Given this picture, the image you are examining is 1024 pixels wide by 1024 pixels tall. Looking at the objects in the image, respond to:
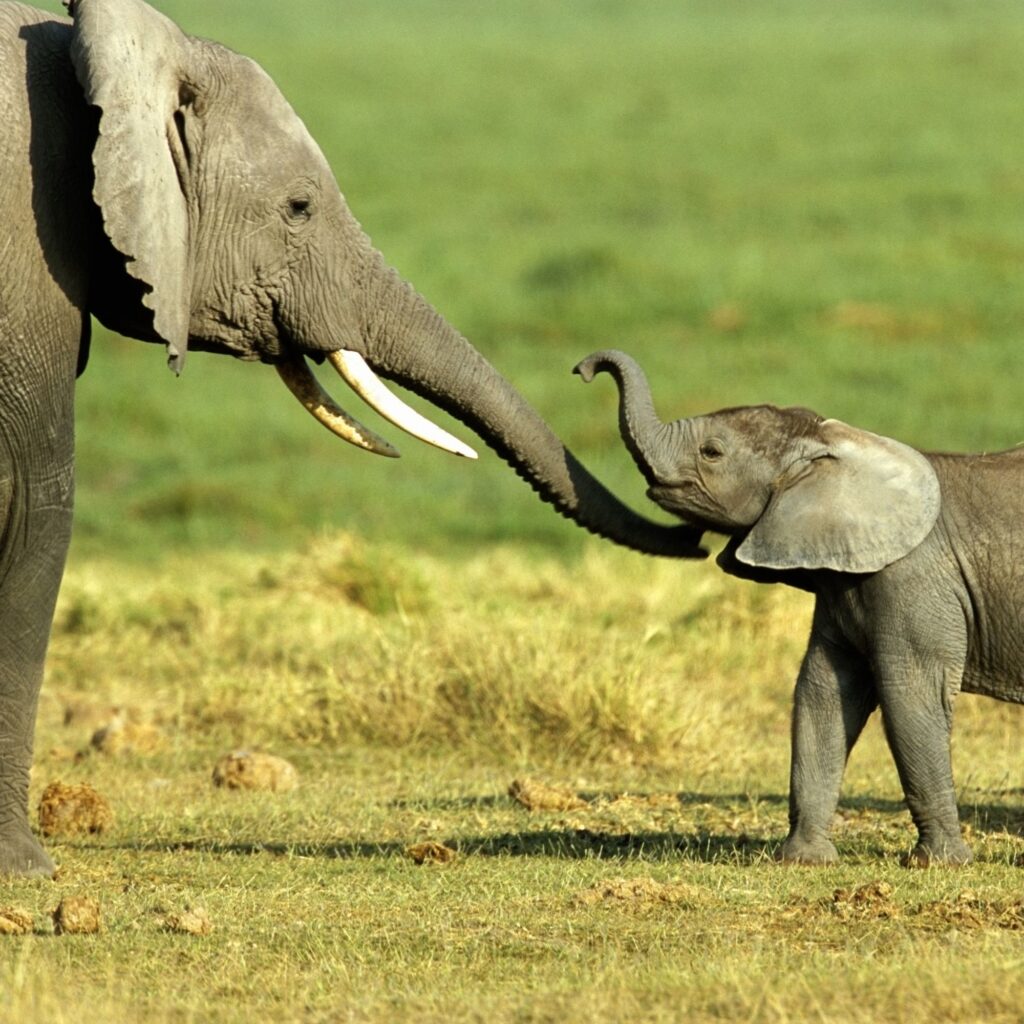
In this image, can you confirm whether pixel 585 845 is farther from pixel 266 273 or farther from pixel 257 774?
pixel 266 273

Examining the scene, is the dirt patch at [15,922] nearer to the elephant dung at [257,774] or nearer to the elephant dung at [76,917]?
the elephant dung at [76,917]

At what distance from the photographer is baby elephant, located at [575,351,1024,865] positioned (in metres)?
7.01

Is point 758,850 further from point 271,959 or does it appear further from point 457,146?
point 457,146

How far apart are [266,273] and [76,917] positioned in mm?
2119

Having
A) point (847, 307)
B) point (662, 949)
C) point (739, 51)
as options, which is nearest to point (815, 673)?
point (662, 949)

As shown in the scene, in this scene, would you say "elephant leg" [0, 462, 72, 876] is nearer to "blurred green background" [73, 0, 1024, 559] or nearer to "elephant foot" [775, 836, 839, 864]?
"elephant foot" [775, 836, 839, 864]

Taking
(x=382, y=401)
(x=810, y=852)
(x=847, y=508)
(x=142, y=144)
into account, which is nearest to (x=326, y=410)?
(x=382, y=401)

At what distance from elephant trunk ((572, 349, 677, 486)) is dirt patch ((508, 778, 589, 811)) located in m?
1.64

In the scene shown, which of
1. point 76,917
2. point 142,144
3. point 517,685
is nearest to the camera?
→ point 76,917

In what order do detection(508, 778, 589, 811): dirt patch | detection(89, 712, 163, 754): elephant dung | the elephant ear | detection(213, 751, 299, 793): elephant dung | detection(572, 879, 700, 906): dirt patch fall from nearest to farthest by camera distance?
detection(572, 879, 700, 906): dirt patch, the elephant ear, detection(508, 778, 589, 811): dirt patch, detection(213, 751, 299, 793): elephant dung, detection(89, 712, 163, 754): elephant dung

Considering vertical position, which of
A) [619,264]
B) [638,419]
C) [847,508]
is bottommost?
[847,508]

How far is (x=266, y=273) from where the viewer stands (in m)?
7.06

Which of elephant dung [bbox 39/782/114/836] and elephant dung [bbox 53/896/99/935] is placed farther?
elephant dung [bbox 39/782/114/836]

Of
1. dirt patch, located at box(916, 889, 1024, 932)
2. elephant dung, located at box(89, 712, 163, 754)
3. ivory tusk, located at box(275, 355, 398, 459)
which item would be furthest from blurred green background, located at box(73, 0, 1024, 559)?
dirt patch, located at box(916, 889, 1024, 932)
